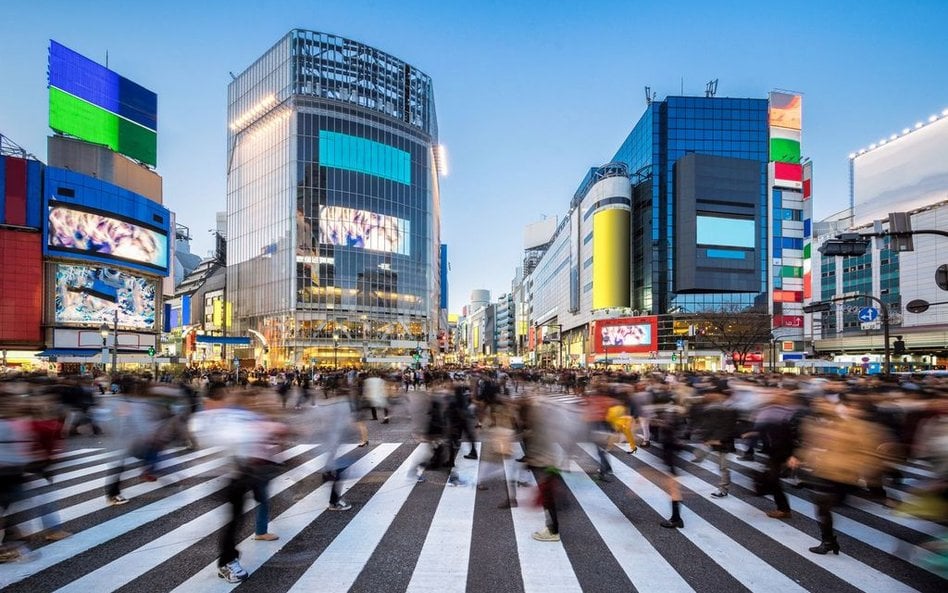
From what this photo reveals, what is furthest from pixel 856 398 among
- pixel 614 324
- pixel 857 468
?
pixel 614 324

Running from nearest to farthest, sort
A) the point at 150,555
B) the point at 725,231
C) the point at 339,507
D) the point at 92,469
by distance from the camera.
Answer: the point at 150,555 → the point at 339,507 → the point at 92,469 → the point at 725,231

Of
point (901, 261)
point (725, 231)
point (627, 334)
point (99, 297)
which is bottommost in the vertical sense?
point (627, 334)

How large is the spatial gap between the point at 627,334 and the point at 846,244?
2620 inches

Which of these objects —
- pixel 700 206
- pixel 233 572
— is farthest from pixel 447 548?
pixel 700 206

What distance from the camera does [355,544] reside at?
6.42 m

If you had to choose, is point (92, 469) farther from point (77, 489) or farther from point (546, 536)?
point (546, 536)

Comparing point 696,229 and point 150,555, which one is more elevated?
point 696,229

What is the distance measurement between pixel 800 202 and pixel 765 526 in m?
88.3

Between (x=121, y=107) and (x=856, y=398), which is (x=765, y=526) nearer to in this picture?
(x=856, y=398)

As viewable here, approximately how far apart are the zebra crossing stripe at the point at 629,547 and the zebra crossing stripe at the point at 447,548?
1.89 m

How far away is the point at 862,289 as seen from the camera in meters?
81.7

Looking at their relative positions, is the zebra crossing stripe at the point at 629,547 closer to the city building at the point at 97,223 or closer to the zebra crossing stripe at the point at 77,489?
the zebra crossing stripe at the point at 77,489

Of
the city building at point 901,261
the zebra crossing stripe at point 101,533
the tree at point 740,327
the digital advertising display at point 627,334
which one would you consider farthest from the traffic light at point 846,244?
the digital advertising display at point 627,334

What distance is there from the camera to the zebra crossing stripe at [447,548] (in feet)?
17.3
